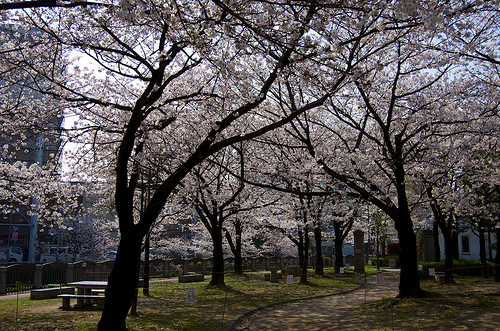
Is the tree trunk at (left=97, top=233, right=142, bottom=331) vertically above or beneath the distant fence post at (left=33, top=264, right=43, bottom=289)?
above

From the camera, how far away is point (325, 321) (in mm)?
10992

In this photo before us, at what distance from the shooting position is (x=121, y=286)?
8.29 m

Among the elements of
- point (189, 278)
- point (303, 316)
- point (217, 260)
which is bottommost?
point (189, 278)

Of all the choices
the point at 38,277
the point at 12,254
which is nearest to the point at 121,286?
the point at 38,277

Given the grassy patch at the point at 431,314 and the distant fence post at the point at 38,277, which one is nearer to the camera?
the grassy patch at the point at 431,314

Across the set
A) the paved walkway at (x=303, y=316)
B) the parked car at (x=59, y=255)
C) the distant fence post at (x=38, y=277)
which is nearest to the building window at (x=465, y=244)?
the paved walkway at (x=303, y=316)

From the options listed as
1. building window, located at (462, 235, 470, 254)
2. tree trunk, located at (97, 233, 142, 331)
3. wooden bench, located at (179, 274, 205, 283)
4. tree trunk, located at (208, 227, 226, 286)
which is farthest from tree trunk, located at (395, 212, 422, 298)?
building window, located at (462, 235, 470, 254)

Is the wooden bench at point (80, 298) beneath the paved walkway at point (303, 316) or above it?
above

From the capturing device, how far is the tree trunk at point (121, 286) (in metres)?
8.12

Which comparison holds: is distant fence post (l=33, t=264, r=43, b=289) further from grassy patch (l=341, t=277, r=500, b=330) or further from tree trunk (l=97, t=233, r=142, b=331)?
grassy patch (l=341, t=277, r=500, b=330)

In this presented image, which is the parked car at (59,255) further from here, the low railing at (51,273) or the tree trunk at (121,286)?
the tree trunk at (121,286)

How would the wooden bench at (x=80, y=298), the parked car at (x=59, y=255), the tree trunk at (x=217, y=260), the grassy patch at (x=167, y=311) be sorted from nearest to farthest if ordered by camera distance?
the grassy patch at (x=167, y=311) → the wooden bench at (x=80, y=298) → the tree trunk at (x=217, y=260) → the parked car at (x=59, y=255)

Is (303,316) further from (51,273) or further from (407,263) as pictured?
(51,273)

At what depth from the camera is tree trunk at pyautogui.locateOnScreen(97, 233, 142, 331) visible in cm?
812
